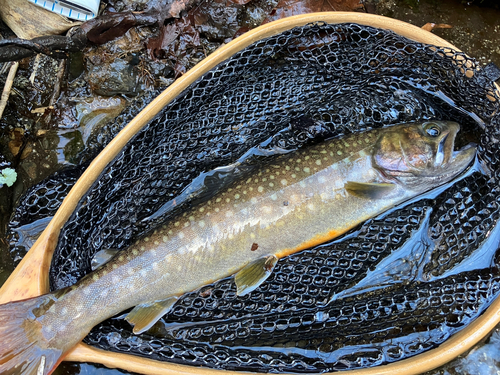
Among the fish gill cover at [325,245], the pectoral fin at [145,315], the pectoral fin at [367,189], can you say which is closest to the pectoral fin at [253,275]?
the fish gill cover at [325,245]

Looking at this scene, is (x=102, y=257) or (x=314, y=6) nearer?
(x=102, y=257)

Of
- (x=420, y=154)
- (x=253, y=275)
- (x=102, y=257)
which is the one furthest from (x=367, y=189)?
(x=102, y=257)

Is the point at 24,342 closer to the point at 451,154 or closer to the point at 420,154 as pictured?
the point at 420,154

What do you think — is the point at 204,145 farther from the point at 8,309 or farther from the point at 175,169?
the point at 8,309

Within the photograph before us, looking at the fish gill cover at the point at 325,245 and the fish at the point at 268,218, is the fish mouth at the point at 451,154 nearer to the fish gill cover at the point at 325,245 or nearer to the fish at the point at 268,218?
the fish at the point at 268,218

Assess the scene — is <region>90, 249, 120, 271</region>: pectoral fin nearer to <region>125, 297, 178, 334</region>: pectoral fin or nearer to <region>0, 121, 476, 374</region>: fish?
<region>0, 121, 476, 374</region>: fish

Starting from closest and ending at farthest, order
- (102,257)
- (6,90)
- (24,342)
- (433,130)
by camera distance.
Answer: (24,342) → (102,257) → (433,130) → (6,90)

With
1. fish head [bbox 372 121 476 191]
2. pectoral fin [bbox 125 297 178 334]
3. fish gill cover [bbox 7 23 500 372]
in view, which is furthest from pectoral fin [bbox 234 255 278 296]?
fish head [bbox 372 121 476 191]

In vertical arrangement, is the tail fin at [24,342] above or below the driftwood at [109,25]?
below
